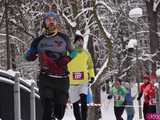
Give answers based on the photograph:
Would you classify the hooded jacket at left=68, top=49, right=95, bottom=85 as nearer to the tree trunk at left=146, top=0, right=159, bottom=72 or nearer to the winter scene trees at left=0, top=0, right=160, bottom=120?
the winter scene trees at left=0, top=0, right=160, bottom=120

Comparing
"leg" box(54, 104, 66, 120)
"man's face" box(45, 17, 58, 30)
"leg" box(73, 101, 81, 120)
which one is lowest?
"leg" box(73, 101, 81, 120)

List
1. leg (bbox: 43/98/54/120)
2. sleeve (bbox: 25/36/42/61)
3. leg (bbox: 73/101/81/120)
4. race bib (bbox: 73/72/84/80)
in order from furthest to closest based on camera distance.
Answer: race bib (bbox: 73/72/84/80) → leg (bbox: 73/101/81/120) → sleeve (bbox: 25/36/42/61) → leg (bbox: 43/98/54/120)

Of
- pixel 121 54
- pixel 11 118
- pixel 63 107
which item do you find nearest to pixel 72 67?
pixel 11 118

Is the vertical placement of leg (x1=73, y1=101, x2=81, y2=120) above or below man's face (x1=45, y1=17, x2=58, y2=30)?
below

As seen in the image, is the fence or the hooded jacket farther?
the hooded jacket

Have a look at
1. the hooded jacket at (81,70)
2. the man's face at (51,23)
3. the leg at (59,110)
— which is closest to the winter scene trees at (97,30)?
the hooded jacket at (81,70)

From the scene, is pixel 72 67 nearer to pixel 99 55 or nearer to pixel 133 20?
pixel 133 20

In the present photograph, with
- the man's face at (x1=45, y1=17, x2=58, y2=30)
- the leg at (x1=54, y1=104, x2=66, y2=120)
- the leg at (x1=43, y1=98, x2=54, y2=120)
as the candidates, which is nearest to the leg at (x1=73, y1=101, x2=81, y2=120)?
the leg at (x1=54, y1=104, x2=66, y2=120)

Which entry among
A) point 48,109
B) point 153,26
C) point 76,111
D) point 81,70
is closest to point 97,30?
point 153,26

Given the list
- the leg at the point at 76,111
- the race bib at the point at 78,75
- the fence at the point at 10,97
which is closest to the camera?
the fence at the point at 10,97

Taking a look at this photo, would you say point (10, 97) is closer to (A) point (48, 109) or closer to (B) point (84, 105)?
(A) point (48, 109)

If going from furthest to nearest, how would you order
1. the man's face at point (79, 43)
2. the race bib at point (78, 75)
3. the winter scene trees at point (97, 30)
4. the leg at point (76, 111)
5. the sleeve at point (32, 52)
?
1. the winter scene trees at point (97, 30)
2. the race bib at point (78, 75)
3. the man's face at point (79, 43)
4. the leg at point (76, 111)
5. the sleeve at point (32, 52)

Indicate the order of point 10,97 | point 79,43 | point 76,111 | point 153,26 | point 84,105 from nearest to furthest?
point 10,97 < point 76,111 < point 84,105 < point 79,43 < point 153,26

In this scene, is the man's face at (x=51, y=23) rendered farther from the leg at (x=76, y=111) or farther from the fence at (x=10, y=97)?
the leg at (x=76, y=111)
